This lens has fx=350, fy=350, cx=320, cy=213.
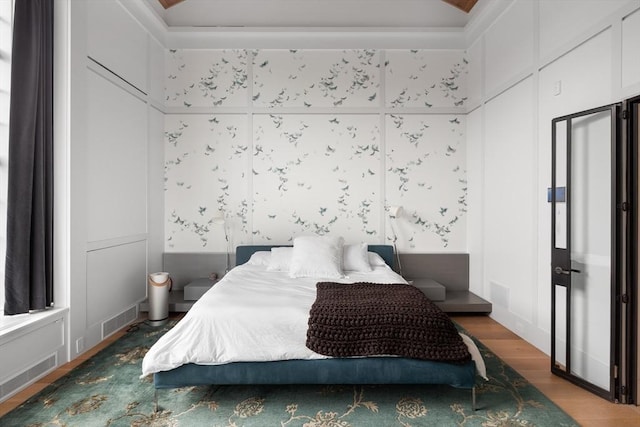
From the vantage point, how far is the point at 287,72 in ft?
14.3

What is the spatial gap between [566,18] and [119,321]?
4763 mm

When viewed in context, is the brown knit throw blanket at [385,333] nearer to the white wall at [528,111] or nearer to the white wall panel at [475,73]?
the white wall at [528,111]

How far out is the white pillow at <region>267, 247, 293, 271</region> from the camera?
367 centimetres

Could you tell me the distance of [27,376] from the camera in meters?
2.37

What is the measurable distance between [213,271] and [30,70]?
264cm

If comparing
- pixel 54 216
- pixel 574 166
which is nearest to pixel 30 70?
pixel 54 216

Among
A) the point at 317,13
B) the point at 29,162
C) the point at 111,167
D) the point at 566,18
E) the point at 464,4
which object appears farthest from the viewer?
the point at 317,13

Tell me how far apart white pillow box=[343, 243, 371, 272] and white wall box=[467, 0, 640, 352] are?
4.65 feet

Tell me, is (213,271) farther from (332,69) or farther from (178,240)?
(332,69)

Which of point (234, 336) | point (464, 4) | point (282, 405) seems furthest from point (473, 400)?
point (464, 4)

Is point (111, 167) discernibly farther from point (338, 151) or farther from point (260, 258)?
point (338, 151)

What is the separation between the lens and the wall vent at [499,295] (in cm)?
361

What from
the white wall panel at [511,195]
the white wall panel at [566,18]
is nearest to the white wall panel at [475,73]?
the white wall panel at [511,195]

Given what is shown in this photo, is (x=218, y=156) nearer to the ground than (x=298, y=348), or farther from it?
farther from it
